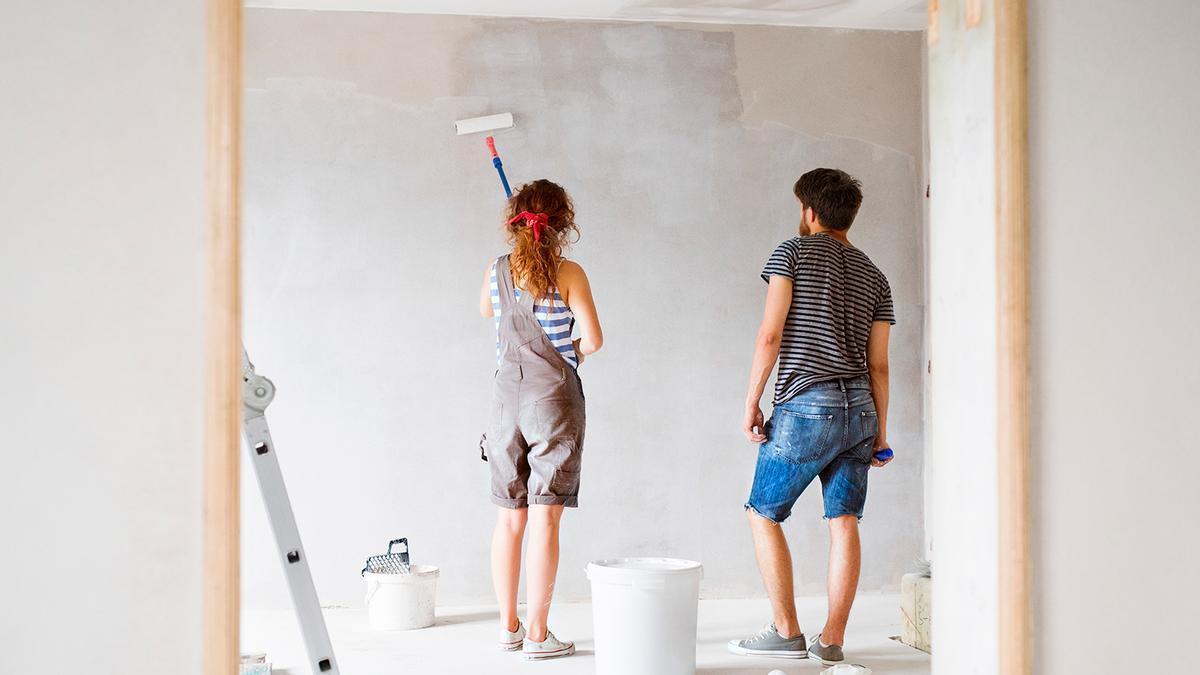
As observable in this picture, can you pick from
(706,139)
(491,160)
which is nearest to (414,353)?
(491,160)

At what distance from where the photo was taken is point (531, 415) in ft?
10.8

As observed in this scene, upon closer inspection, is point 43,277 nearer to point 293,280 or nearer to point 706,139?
point 293,280

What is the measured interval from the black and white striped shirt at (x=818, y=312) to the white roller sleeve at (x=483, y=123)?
153cm

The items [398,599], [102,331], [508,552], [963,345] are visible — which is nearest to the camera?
[102,331]

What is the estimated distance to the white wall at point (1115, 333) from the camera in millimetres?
2012

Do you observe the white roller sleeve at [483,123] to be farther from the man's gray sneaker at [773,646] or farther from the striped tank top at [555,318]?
the man's gray sneaker at [773,646]

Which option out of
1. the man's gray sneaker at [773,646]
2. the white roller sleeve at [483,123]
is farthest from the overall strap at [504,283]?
the man's gray sneaker at [773,646]

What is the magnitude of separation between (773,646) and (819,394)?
0.78m

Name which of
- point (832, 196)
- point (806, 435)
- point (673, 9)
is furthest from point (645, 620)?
point (673, 9)

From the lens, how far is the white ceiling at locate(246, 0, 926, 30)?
4258mm

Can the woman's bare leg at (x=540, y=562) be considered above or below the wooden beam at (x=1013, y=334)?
below

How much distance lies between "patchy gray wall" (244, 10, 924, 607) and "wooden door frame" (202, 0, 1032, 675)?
2.45m

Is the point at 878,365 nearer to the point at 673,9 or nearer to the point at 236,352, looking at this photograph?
the point at 673,9

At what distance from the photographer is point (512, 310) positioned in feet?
10.9
